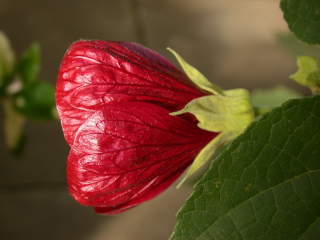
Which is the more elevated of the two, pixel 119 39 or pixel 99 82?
pixel 99 82

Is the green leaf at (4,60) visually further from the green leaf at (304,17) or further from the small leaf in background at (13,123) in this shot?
the green leaf at (304,17)

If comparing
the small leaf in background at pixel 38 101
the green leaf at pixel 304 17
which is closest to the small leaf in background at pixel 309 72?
the green leaf at pixel 304 17

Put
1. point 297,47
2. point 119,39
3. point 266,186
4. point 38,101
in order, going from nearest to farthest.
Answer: point 266,186 → point 38,101 → point 297,47 → point 119,39

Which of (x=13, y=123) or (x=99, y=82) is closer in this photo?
(x=99, y=82)

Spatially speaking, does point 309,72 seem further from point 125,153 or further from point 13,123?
point 13,123

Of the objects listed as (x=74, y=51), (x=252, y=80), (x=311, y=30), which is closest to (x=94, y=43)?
(x=74, y=51)

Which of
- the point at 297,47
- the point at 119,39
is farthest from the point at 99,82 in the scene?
the point at 119,39

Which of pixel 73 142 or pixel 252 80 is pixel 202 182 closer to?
pixel 73 142
